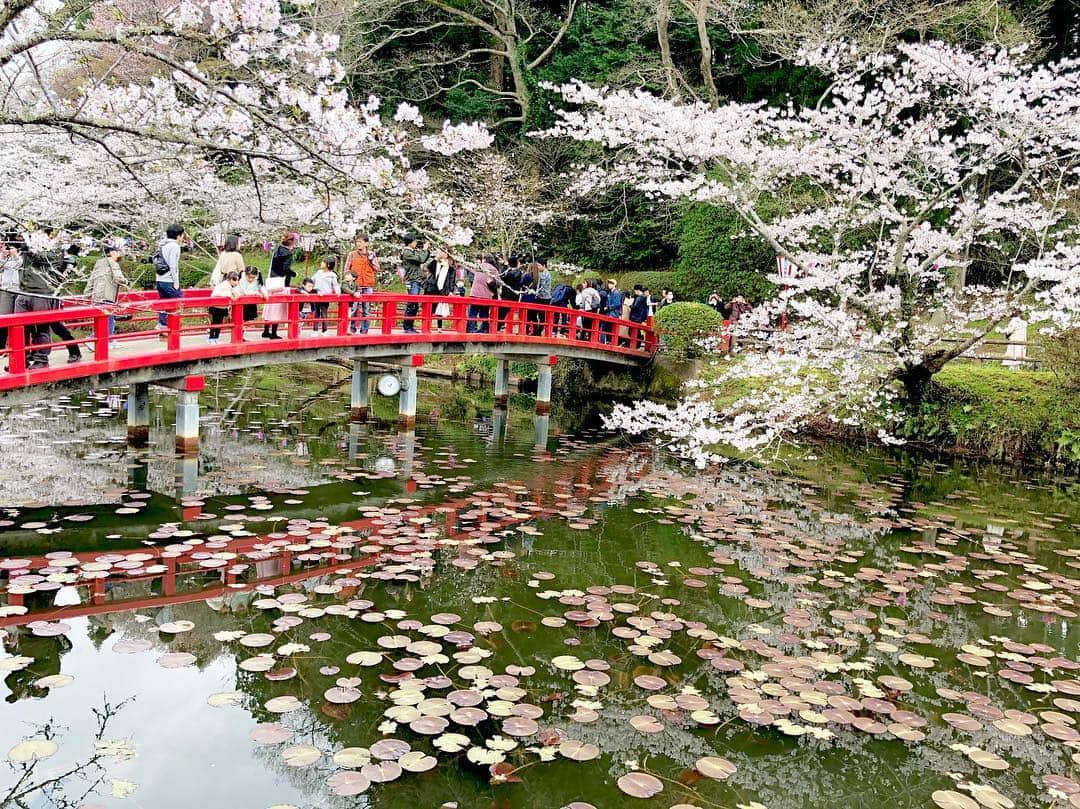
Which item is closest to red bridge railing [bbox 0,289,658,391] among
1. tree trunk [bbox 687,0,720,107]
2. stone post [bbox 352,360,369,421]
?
stone post [bbox 352,360,369,421]

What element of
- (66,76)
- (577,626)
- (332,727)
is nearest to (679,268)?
(66,76)

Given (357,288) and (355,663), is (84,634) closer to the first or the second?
(355,663)

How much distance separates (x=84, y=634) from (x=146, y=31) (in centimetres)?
397

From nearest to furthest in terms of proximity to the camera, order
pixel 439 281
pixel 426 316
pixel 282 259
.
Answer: pixel 282 259
pixel 426 316
pixel 439 281

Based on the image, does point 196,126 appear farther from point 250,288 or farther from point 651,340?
point 651,340

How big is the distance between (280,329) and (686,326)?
30.0 feet

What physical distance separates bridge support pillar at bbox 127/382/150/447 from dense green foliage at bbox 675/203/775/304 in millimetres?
15059

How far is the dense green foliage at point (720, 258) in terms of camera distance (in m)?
22.6

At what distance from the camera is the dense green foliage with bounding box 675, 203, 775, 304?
2262cm

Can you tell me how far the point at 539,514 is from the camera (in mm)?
9578

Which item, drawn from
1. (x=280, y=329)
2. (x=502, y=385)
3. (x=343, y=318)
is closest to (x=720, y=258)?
(x=502, y=385)

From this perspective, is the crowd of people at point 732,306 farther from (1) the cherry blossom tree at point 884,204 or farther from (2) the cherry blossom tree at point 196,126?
(2) the cherry blossom tree at point 196,126

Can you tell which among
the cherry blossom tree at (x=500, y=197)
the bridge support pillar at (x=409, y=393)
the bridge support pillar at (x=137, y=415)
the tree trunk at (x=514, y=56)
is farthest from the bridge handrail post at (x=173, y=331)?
the tree trunk at (x=514, y=56)

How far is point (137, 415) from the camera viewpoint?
1216 cm
